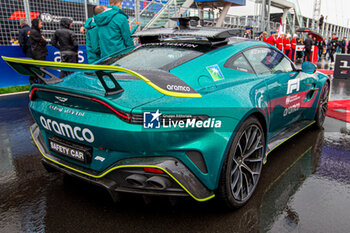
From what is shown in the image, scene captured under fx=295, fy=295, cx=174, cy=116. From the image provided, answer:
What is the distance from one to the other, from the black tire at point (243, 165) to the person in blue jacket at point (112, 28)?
2.58 meters

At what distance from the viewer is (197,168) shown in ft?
6.49

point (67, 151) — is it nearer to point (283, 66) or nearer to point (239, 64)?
point (239, 64)

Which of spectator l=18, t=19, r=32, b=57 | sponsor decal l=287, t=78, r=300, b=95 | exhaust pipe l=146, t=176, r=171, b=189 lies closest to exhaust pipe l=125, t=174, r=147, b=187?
exhaust pipe l=146, t=176, r=171, b=189

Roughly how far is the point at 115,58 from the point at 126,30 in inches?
64.4

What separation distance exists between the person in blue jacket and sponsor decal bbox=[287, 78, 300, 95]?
2.41 meters

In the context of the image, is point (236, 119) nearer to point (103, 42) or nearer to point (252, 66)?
point (252, 66)

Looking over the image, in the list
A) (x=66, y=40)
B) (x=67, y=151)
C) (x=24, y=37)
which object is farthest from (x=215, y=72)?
(x=24, y=37)

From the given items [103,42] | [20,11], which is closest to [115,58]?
[103,42]

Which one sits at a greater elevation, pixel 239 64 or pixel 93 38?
pixel 93 38

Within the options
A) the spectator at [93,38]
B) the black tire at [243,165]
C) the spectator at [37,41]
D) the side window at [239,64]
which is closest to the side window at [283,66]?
the side window at [239,64]

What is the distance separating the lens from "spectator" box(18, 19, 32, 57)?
8.03 metres

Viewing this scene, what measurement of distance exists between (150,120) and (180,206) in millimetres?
949

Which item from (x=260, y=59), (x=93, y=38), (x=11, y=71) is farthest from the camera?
(x=11, y=71)

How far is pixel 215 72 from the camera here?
240 cm
